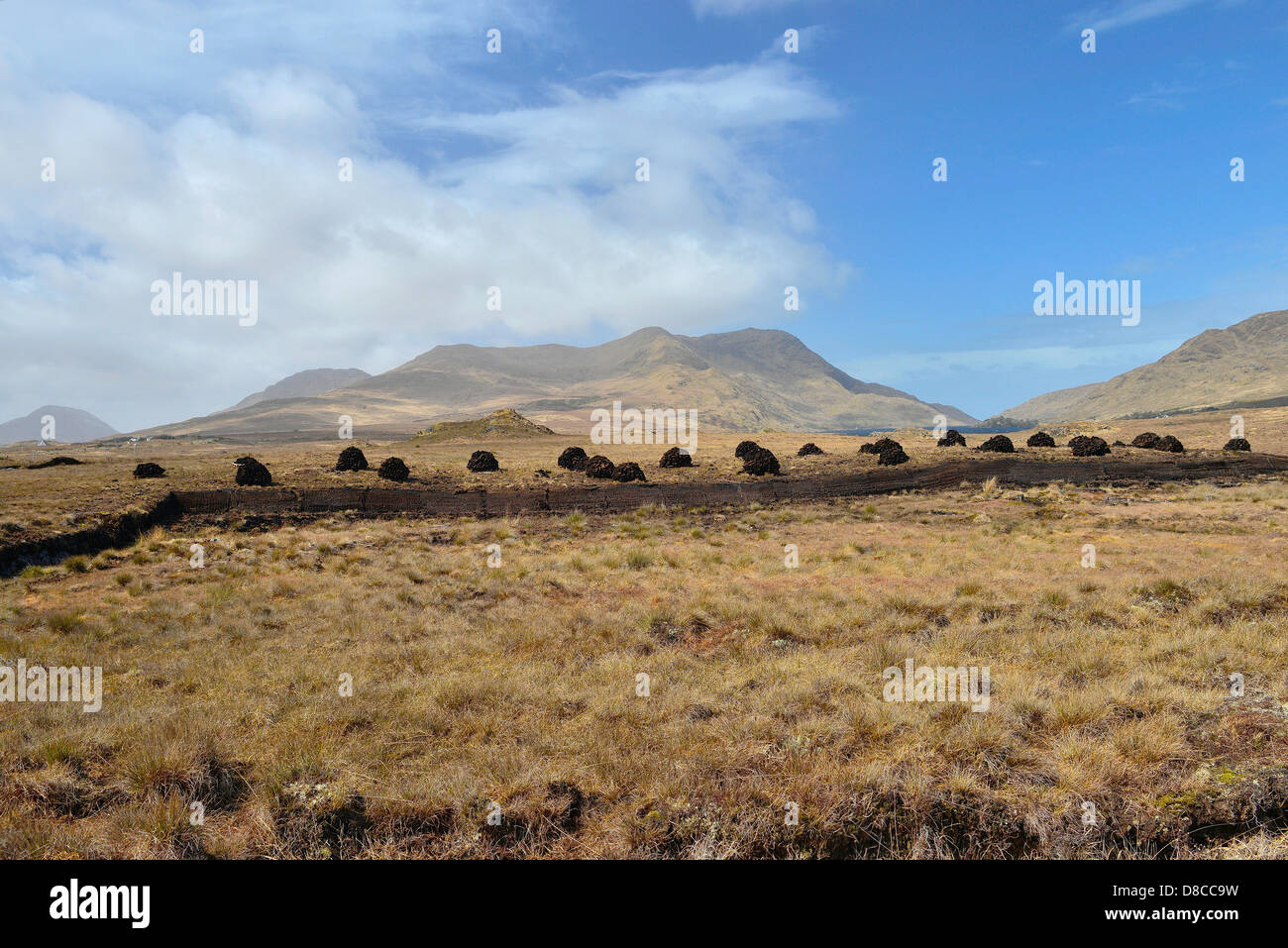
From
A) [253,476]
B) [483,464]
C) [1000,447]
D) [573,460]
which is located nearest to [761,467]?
[573,460]

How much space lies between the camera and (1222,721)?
244 inches

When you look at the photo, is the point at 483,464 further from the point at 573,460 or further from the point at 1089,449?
the point at 1089,449

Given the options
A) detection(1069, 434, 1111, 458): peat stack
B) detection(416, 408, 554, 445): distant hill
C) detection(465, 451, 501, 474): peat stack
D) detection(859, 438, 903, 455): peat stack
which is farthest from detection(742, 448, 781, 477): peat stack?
Result: detection(416, 408, 554, 445): distant hill

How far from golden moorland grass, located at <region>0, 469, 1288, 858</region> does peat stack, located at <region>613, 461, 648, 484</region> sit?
19.2m

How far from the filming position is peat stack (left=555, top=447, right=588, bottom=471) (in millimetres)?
38344

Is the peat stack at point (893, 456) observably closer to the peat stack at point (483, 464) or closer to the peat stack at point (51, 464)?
the peat stack at point (483, 464)

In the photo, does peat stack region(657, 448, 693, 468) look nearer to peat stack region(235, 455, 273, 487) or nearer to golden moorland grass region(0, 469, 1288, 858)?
peat stack region(235, 455, 273, 487)

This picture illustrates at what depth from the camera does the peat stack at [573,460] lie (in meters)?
38.3

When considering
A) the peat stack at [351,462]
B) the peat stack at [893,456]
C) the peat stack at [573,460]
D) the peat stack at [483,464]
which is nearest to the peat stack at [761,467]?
the peat stack at [893,456]

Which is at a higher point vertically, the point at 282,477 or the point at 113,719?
the point at 282,477

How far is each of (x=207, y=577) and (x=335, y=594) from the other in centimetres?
486
